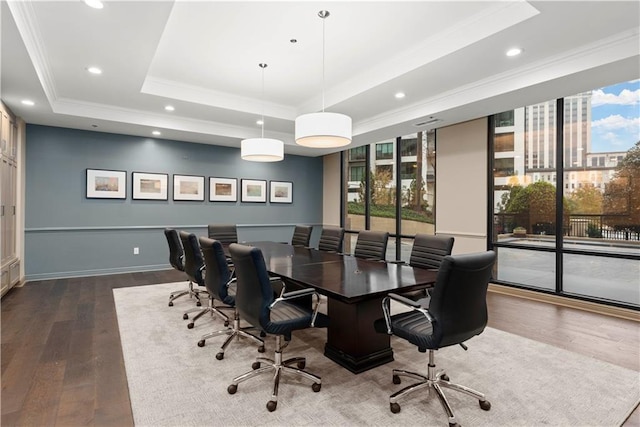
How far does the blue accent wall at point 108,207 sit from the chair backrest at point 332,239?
316cm

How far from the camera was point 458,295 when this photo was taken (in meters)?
1.99

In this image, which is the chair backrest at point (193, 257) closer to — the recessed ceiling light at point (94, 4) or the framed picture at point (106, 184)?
the recessed ceiling light at point (94, 4)

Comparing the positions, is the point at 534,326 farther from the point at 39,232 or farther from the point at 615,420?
the point at 39,232

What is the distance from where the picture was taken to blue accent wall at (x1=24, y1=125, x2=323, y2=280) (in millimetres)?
5703

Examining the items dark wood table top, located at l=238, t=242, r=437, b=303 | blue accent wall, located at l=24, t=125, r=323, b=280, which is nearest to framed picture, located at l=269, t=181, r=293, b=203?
blue accent wall, located at l=24, t=125, r=323, b=280

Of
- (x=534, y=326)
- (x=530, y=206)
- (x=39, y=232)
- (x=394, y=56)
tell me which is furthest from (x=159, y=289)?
(x=530, y=206)

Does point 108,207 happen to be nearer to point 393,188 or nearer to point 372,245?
point 372,245

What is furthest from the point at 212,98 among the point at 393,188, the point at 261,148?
the point at 393,188

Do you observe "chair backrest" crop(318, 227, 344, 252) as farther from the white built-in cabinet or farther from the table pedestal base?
the white built-in cabinet

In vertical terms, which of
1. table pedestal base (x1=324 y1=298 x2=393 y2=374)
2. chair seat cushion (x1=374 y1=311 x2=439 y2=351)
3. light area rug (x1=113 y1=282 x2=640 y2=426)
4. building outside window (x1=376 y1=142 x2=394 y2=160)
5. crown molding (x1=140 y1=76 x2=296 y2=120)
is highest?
crown molding (x1=140 y1=76 x2=296 y2=120)

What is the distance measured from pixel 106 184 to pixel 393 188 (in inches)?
216

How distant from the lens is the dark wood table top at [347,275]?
7.98 feet

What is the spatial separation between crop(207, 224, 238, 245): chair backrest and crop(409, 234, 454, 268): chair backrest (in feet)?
10.1

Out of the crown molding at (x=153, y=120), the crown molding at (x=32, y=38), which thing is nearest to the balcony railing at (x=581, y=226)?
the crown molding at (x=153, y=120)
